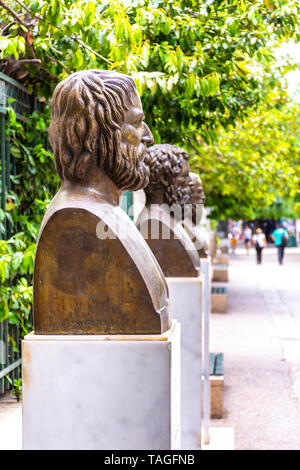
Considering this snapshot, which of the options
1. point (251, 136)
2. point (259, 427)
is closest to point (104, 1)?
point (259, 427)

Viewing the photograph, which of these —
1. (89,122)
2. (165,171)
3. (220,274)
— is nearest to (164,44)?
(165,171)

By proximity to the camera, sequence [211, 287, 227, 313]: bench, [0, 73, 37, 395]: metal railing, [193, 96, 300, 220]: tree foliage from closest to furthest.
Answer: [0, 73, 37, 395]: metal railing
[193, 96, 300, 220]: tree foliage
[211, 287, 227, 313]: bench

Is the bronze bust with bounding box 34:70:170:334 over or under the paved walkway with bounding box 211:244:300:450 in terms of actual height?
over

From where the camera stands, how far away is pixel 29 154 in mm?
6402

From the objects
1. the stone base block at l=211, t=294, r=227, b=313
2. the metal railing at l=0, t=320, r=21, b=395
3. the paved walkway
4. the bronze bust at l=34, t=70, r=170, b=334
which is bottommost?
the paved walkway

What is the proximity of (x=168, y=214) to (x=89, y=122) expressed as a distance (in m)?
2.40

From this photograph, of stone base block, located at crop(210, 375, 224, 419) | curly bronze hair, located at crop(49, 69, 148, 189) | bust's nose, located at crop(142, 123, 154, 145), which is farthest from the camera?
stone base block, located at crop(210, 375, 224, 419)

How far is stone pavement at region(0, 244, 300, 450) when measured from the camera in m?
6.41

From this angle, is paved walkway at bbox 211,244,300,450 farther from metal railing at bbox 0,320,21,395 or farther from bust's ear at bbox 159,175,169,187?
bust's ear at bbox 159,175,169,187

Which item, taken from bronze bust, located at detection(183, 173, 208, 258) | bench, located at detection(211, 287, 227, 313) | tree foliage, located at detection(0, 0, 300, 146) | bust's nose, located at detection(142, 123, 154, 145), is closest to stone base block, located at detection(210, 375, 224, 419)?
bronze bust, located at detection(183, 173, 208, 258)

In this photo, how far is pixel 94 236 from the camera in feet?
9.90

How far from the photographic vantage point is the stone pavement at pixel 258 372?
21.0 feet

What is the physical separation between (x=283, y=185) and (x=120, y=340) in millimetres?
12873

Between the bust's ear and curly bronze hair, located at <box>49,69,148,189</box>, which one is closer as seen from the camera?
curly bronze hair, located at <box>49,69,148,189</box>
